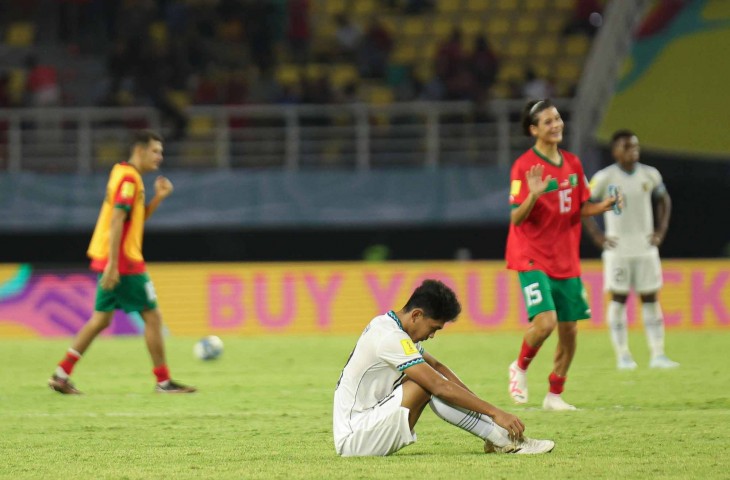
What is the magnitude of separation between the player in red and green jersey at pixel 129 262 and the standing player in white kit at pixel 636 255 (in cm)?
429

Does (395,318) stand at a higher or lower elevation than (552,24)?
lower

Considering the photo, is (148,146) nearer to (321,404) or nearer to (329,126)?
(321,404)

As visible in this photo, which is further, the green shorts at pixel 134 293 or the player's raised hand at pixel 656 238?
the player's raised hand at pixel 656 238

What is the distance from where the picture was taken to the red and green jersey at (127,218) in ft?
33.7

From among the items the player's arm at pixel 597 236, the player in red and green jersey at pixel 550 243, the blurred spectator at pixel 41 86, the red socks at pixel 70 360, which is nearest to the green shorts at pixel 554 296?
the player in red and green jersey at pixel 550 243

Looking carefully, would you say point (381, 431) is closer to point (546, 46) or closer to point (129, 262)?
point (129, 262)

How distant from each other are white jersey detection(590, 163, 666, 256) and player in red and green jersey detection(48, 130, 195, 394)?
4.33m

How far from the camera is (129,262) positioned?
10.4 meters

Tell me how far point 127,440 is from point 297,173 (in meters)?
13.2

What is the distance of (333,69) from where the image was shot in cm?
2370

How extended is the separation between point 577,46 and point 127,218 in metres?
15.4

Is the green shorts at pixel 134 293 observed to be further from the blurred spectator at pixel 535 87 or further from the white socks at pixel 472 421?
the blurred spectator at pixel 535 87

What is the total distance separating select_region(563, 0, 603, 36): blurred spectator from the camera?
79.9ft

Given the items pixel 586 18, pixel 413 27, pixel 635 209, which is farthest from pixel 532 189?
pixel 413 27
